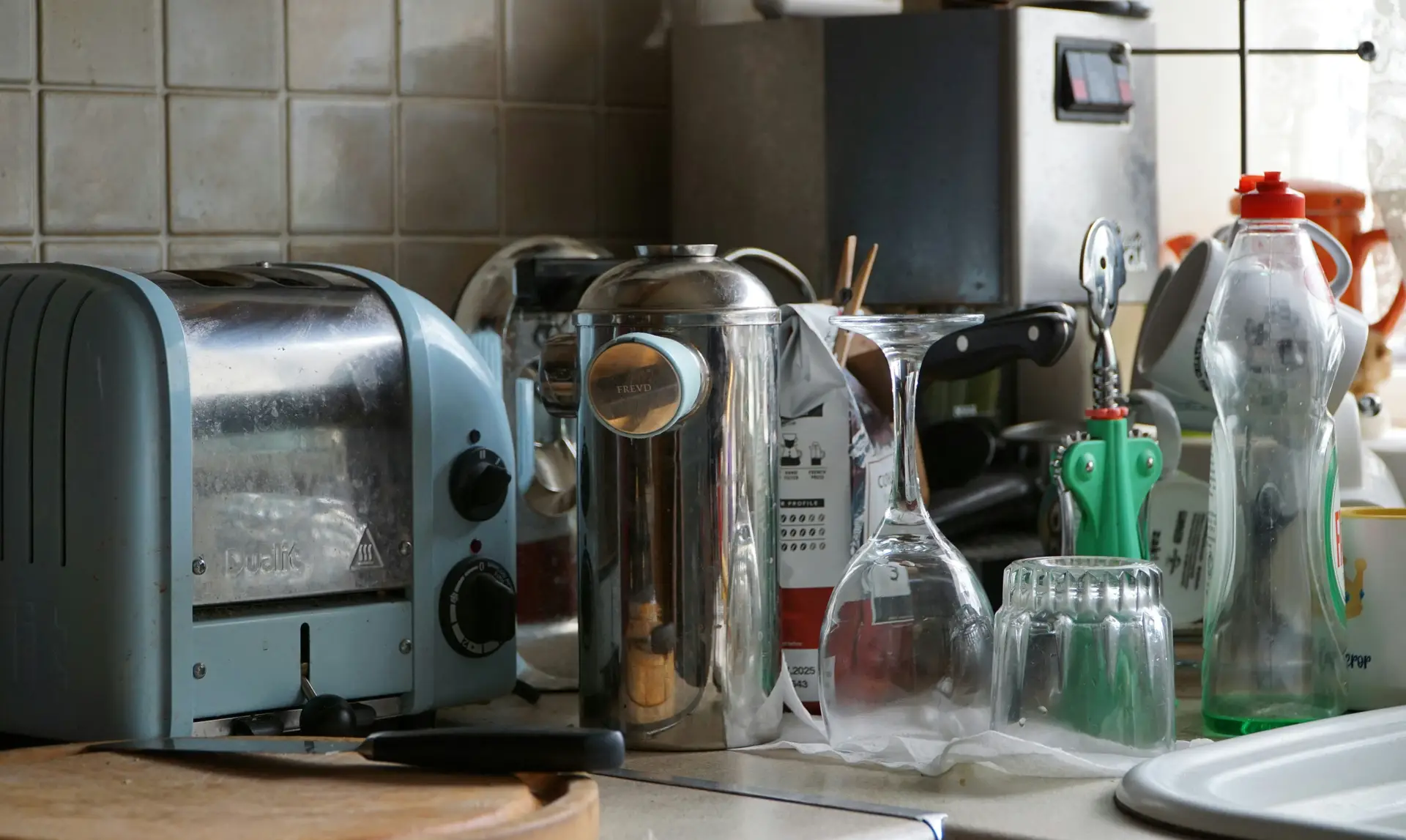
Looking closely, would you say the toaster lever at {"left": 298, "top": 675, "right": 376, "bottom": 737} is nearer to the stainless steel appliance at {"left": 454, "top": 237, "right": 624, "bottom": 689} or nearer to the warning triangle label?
the warning triangle label

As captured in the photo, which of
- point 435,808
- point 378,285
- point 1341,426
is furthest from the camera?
point 1341,426

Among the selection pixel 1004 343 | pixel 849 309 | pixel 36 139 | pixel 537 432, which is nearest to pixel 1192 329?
pixel 1004 343

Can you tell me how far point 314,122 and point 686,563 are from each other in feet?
1.76

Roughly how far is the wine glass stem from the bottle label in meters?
0.25

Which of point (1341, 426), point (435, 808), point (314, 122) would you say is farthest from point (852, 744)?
point (314, 122)

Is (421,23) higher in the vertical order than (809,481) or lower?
higher

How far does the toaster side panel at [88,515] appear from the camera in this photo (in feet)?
2.71

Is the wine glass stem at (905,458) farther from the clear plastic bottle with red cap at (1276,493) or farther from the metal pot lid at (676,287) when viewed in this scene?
the clear plastic bottle with red cap at (1276,493)

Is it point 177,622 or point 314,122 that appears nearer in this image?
point 177,622

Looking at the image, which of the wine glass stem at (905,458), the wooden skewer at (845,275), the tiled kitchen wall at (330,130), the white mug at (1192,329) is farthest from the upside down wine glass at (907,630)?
the tiled kitchen wall at (330,130)

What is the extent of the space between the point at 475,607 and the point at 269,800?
259 mm

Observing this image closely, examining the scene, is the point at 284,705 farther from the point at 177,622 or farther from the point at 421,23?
the point at 421,23

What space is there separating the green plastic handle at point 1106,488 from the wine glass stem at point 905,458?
14cm

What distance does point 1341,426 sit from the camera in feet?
3.96
